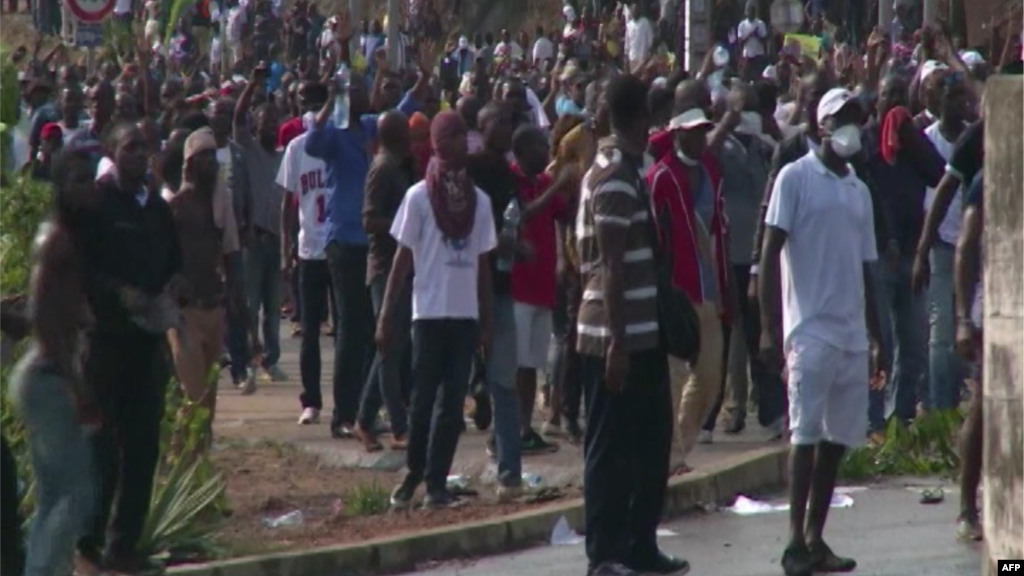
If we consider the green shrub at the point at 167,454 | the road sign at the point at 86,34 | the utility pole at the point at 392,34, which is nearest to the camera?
the green shrub at the point at 167,454

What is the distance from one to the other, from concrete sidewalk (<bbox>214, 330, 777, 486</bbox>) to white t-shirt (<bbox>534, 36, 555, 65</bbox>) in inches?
912

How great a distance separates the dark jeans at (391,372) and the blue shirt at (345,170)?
577 millimetres

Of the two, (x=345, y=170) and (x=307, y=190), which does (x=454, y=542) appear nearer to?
(x=345, y=170)

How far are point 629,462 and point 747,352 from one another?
424 centimetres

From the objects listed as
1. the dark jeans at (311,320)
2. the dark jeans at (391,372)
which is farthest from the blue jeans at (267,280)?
the dark jeans at (391,372)

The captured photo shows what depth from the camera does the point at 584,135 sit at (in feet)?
39.5

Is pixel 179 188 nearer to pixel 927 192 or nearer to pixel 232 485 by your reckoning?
pixel 232 485

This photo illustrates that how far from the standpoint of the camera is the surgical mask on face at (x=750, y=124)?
12805 mm

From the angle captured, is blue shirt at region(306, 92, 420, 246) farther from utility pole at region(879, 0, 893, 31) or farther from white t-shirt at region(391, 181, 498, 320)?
utility pole at region(879, 0, 893, 31)

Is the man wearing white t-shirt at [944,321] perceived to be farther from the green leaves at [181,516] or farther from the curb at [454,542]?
the green leaves at [181,516]

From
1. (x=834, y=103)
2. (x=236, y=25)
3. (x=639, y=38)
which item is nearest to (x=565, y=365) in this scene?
(x=834, y=103)

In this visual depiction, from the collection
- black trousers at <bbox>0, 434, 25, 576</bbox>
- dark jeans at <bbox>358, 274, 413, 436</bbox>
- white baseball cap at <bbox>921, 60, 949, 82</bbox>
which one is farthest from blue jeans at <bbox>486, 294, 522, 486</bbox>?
white baseball cap at <bbox>921, 60, 949, 82</bbox>

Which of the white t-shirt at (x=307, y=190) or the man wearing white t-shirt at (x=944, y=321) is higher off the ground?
the white t-shirt at (x=307, y=190)

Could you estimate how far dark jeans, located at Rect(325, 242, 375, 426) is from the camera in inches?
500
